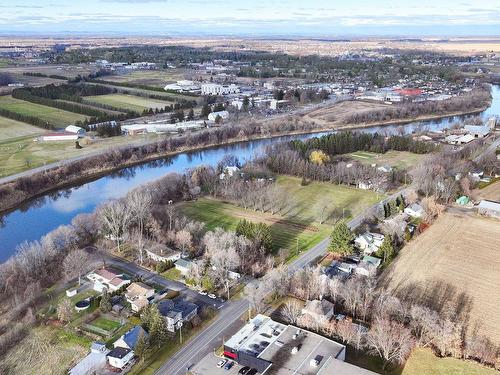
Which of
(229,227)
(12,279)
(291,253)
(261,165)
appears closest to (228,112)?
(261,165)

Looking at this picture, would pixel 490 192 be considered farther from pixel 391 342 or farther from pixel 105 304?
pixel 105 304

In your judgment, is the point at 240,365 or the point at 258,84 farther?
the point at 258,84

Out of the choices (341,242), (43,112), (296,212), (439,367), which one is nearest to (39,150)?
(43,112)

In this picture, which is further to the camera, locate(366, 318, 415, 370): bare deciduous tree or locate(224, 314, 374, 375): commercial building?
locate(366, 318, 415, 370): bare deciduous tree

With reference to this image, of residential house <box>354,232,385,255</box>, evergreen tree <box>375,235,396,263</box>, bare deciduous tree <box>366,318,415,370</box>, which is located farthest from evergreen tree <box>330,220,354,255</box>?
bare deciduous tree <box>366,318,415,370</box>

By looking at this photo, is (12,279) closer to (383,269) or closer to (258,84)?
(383,269)

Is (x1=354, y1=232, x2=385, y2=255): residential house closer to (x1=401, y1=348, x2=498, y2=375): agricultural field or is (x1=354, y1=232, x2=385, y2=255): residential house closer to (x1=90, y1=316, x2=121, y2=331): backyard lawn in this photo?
(x1=401, y1=348, x2=498, y2=375): agricultural field
